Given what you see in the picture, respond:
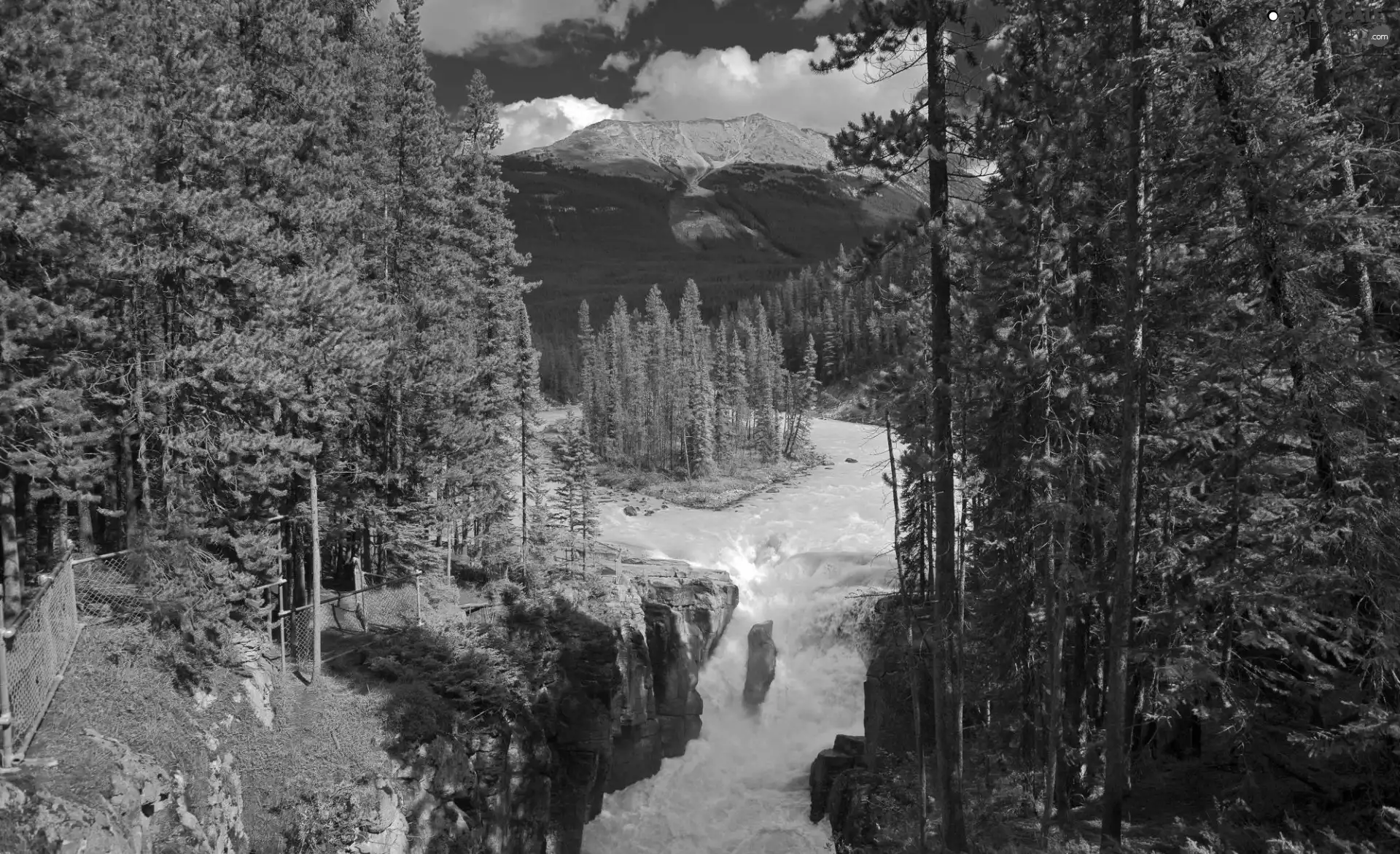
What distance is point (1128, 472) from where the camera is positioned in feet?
35.2

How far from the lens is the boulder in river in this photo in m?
37.6

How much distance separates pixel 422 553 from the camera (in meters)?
25.1

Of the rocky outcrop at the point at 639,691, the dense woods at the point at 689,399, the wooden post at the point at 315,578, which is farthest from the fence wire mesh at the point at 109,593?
the dense woods at the point at 689,399

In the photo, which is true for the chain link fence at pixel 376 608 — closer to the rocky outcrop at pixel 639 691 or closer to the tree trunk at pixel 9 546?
the rocky outcrop at pixel 639 691

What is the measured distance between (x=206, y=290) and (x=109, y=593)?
6.15 meters

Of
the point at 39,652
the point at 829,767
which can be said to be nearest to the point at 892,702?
the point at 829,767

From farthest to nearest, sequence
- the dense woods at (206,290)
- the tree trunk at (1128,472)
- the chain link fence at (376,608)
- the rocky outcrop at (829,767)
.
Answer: the rocky outcrop at (829,767) < the chain link fence at (376,608) < the dense woods at (206,290) < the tree trunk at (1128,472)

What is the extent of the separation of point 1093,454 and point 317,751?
16.1m

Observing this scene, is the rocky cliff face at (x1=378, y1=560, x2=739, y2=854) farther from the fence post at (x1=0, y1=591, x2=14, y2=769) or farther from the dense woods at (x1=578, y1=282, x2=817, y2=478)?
the dense woods at (x1=578, y1=282, x2=817, y2=478)

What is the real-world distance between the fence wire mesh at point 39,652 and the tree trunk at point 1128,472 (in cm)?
1447

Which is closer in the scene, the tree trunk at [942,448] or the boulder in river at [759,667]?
the tree trunk at [942,448]

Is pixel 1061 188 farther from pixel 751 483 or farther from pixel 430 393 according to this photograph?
pixel 751 483

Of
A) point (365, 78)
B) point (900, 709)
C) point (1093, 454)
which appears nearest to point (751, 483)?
point (900, 709)

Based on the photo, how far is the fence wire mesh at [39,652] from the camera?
10219 mm
